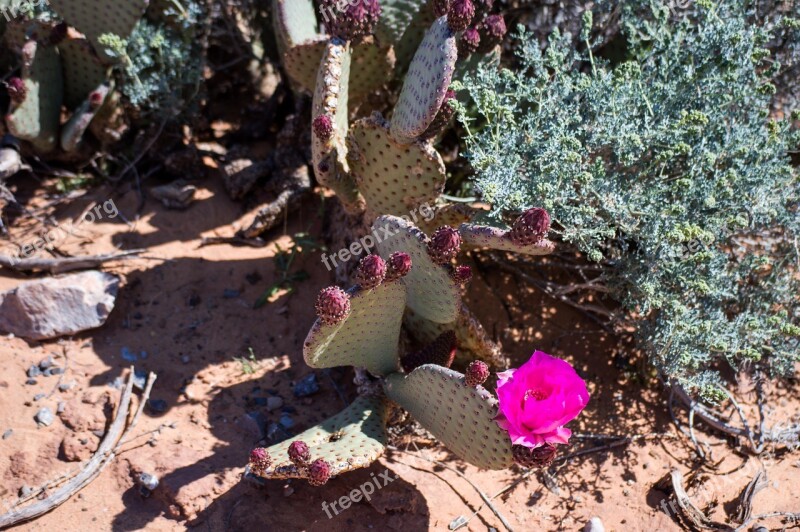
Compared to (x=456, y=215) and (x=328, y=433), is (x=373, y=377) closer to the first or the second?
(x=328, y=433)

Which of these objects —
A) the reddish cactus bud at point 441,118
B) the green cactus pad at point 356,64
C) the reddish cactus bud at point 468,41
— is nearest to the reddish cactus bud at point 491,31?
the reddish cactus bud at point 468,41

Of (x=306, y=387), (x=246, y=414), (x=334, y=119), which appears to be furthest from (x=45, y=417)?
(x=334, y=119)

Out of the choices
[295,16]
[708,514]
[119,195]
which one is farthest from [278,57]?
[708,514]

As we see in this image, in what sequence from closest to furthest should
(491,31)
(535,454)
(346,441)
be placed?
1. (535,454)
2. (346,441)
3. (491,31)

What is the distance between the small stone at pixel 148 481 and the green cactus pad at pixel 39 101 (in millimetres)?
2049

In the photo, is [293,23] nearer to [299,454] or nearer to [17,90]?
[17,90]

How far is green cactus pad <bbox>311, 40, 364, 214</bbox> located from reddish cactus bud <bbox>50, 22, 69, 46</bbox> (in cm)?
164

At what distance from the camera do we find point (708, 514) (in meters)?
3.12

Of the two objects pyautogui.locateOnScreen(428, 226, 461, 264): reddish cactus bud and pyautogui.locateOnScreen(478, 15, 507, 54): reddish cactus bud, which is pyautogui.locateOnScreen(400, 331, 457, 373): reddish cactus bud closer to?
pyautogui.locateOnScreen(428, 226, 461, 264): reddish cactus bud

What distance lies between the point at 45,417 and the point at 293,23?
213 centimetres

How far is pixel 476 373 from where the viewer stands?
252 cm

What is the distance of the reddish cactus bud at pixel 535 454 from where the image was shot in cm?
240

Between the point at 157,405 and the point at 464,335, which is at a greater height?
the point at 464,335

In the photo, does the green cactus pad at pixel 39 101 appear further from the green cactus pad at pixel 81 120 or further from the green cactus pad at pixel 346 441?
the green cactus pad at pixel 346 441
